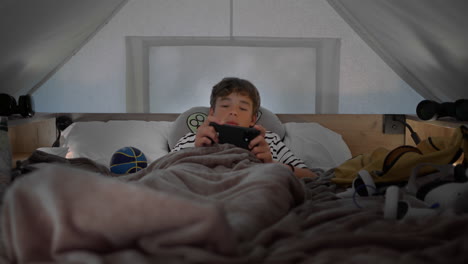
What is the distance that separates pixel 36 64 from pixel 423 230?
1.99m

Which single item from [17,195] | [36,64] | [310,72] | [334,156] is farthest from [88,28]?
[17,195]

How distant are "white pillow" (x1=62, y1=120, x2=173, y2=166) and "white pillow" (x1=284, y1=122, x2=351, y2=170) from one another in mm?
602

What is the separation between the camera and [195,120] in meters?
2.08

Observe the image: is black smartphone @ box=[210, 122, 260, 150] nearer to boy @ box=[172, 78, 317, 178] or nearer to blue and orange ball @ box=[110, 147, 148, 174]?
boy @ box=[172, 78, 317, 178]

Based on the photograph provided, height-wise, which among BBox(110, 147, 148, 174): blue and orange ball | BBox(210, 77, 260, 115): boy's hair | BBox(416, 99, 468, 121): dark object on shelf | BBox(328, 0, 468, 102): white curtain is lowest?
BBox(110, 147, 148, 174): blue and orange ball

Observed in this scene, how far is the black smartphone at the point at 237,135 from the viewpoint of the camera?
1.41 metres

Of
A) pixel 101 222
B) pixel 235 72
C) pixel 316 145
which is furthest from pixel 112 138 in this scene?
pixel 101 222

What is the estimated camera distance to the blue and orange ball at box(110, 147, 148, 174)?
1709 millimetres

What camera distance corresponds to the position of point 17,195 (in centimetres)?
58

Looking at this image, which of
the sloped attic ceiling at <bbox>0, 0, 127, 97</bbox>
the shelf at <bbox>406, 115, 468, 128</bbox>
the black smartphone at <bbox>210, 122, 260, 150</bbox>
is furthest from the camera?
the shelf at <bbox>406, 115, 468, 128</bbox>

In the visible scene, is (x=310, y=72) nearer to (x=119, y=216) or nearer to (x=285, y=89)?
(x=285, y=89)

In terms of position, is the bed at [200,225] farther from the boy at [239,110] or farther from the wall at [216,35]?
the wall at [216,35]

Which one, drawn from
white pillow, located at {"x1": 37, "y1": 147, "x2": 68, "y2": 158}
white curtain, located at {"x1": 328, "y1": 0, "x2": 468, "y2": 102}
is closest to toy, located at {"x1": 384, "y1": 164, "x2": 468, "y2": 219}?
white curtain, located at {"x1": 328, "y1": 0, "x2": 468, "y2": 102}

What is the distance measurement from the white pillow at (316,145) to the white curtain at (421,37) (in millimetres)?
498
